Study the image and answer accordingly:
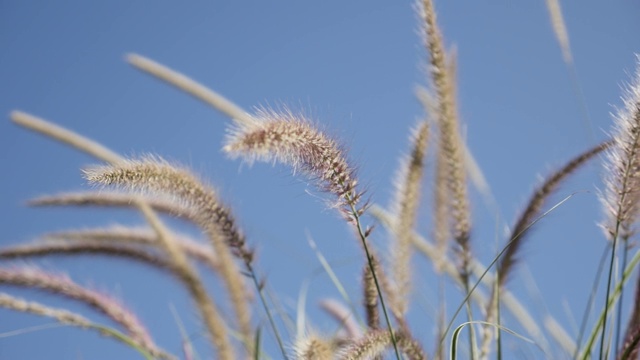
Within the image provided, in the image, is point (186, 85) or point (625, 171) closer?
point (625, 171)

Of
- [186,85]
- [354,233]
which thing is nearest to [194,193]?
[354,233]

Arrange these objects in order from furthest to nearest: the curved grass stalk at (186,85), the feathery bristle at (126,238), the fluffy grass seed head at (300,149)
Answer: the curved grass stalk at (186,85) < the feathery bristle at (126,238) < the fluffy grass seed head at (300,149)

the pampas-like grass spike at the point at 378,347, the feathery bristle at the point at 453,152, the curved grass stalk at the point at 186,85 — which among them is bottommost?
the pampas-like grass spike at the point at 378,347

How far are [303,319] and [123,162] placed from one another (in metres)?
1.18

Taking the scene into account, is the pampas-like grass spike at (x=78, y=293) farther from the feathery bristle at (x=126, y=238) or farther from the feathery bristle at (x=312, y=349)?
the feathery bristle at (x=312, y=349)

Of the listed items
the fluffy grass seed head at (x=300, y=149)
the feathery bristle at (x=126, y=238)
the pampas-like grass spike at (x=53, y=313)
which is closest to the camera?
the fluffy grass seed head at (x=300, y=149)

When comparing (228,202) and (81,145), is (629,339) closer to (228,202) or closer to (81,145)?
(228,202)

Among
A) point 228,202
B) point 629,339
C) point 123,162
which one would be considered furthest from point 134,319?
point 629,339

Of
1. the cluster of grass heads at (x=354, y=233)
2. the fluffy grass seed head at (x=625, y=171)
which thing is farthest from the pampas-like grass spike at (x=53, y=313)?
the fluffy grass seed head at (x=625, y=171)

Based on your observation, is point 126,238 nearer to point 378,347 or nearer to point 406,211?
point 406,211

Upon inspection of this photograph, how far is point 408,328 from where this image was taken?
2.25 meters

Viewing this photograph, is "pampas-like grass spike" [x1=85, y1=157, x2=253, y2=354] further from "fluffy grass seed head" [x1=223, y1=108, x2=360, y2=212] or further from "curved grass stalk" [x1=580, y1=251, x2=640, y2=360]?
"curved grass stalk" [x1=580, y1=251, x2=640, y2=360]

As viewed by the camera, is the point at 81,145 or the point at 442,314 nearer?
the point at 442,314

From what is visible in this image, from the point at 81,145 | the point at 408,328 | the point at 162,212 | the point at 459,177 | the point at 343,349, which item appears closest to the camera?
the point at 343,349
